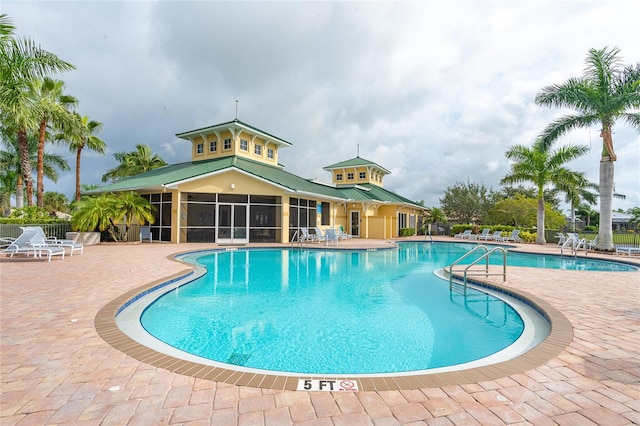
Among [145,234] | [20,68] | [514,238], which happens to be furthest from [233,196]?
[514,238]

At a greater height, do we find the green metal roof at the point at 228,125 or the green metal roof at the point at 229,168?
the green metal roof at the point at 228,125

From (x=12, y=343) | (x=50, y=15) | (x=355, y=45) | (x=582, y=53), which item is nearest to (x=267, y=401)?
(x=12, y=343)

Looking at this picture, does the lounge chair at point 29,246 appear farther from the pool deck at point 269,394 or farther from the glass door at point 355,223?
the glass door at point 355,223

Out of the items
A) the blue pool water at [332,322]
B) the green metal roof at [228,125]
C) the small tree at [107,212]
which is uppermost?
the green metal roof at [228,125]

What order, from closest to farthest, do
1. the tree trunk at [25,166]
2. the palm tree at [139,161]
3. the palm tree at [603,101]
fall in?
the palm tree at [603,101] < the tree trunk at [25,166] < the palm tree at [139,161]

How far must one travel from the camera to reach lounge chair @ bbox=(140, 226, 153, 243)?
18641 millimetres

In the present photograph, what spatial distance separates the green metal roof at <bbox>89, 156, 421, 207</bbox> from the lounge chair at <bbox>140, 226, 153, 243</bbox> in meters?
2.41

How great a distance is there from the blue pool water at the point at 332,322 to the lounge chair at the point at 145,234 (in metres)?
11.3

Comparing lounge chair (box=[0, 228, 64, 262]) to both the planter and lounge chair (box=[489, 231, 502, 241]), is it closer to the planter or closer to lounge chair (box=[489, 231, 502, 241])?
the planter

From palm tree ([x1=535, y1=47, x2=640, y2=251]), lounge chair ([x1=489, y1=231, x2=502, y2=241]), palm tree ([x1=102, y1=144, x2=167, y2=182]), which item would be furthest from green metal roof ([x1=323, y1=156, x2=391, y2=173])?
palm tree ([x1=102, y1=144, x2=167, y2=182])

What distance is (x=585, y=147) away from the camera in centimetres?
2092

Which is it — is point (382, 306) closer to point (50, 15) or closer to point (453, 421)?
point (453, 421)

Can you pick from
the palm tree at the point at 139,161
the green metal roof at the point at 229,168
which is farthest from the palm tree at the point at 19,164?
the green metal roof at the point at 229,168

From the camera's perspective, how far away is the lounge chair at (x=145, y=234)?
61.2 feet
